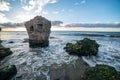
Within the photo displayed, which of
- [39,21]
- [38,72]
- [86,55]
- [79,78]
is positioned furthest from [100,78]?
[39,21]

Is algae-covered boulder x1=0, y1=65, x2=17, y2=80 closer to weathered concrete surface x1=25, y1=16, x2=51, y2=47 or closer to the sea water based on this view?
the sea water

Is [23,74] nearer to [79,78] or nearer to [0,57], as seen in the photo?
[79,78]

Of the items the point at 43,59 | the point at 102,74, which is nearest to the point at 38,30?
the point at 43,59

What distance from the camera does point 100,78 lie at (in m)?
7.37

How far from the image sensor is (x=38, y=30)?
907 inches

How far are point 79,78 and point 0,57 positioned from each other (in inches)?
428

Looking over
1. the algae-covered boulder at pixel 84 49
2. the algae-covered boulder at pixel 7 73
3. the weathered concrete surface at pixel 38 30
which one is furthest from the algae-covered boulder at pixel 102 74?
the weathered concrete surface at pixel 38 30

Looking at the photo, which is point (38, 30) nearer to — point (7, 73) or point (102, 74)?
point (7, 73)

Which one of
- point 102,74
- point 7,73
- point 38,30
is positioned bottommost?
point 7,73

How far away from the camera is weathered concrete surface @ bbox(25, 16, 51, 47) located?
2288cm

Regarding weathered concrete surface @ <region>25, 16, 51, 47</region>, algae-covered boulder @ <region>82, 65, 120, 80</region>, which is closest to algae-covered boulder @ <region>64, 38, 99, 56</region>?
weathered concrete surface @ <region>25, 16, 51, 47</region>

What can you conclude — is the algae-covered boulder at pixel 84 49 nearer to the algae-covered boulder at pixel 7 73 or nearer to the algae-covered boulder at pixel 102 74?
the algae-covered boulder at pixel 102 74

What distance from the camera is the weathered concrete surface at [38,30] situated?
901 inches

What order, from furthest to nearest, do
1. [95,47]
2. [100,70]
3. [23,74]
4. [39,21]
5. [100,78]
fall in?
1. [39,21]
2. [95,47]
3. [23,74]
4. [100,70]
5. [100,78]
